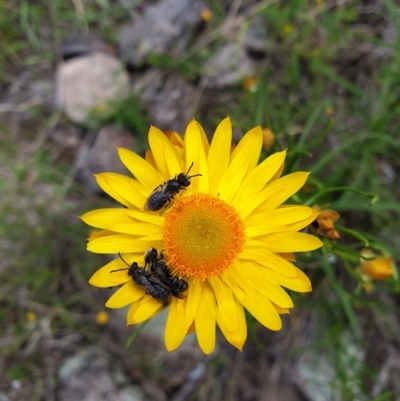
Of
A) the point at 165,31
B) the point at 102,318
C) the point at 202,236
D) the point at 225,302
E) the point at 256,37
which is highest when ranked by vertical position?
the point at 165,31

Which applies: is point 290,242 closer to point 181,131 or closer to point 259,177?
point 259,177

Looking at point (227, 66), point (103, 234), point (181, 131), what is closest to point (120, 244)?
point (103, 234)

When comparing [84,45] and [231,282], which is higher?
[84,45]

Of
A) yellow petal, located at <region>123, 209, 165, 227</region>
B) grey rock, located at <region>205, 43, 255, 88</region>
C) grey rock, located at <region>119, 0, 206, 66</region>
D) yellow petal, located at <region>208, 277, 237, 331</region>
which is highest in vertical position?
grey rock, located at <region>119, 0, 206, 66</region>

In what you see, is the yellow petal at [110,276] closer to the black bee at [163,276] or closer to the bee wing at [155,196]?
the black bee at [163,276]

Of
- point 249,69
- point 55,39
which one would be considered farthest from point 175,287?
A: point 55,39

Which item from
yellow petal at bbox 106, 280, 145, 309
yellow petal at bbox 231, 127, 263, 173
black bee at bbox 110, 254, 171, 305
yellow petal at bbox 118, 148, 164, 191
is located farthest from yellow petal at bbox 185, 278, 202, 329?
yellow petal at bbox 231, 127, 263, 173

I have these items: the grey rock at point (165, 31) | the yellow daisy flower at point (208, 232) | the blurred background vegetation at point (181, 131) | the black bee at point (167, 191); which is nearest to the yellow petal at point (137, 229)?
A: the yellow daisy flower at point (208, 232)

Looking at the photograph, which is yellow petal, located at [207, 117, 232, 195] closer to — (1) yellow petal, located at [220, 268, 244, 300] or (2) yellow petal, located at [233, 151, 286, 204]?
(2) yellow petal, located at [233, 151, 286, 204]
